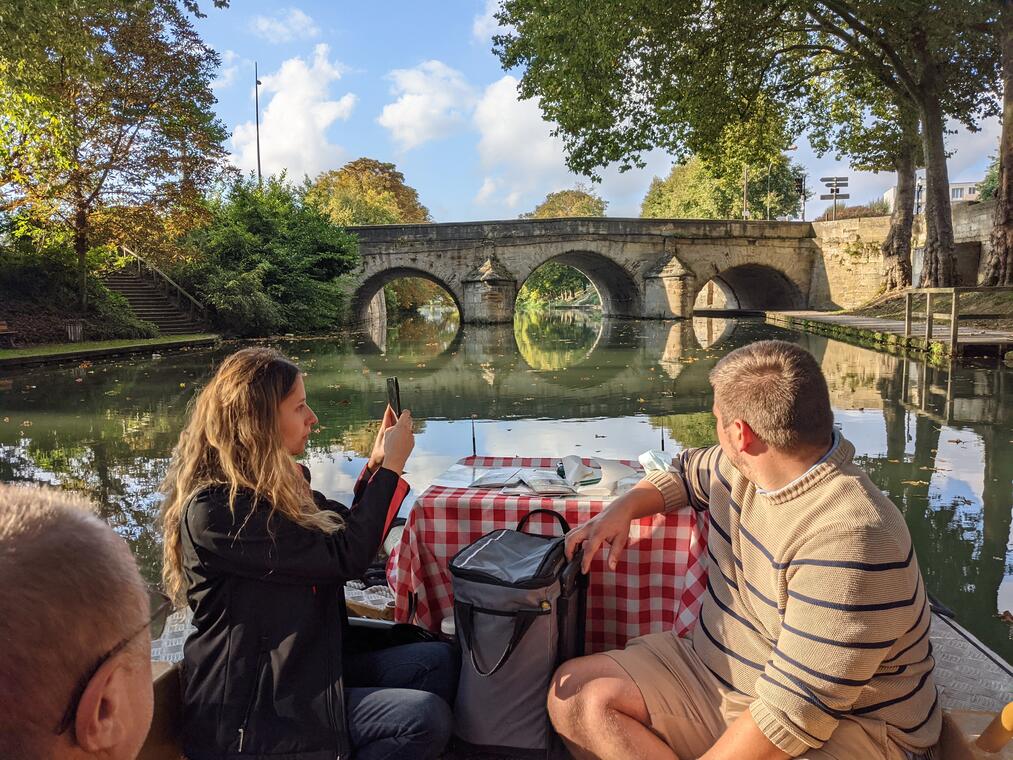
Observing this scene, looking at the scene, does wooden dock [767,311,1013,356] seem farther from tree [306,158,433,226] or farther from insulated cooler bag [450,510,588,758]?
tree [306,158,433,226]

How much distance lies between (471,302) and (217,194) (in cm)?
942

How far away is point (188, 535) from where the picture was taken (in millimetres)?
1897

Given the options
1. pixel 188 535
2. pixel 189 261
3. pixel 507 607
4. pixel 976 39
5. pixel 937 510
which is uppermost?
pixel 976 39

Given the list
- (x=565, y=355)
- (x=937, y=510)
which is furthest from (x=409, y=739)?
(x=565, y=355)

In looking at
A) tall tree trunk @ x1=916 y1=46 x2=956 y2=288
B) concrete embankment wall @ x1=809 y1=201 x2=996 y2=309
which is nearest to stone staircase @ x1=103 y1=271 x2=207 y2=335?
tall tree trunk @ x1=916 y1=46 x2=956 y2=288

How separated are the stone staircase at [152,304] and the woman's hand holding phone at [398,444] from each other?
21.3m

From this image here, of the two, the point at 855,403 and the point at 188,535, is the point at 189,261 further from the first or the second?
the point at 188,535

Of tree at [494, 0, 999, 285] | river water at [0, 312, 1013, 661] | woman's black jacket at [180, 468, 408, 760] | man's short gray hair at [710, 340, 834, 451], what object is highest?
tree at [494, 0, 999, 285]

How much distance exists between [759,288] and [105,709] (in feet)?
130

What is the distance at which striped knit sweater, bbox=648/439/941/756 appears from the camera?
1590 mm

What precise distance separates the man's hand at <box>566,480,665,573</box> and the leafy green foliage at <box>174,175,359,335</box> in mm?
21077

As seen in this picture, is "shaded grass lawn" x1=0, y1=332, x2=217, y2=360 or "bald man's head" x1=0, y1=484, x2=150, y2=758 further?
"shaded grass lawn" x1=0, y1=332, x2=217, y2=360

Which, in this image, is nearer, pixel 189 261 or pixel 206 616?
pixel 206 616

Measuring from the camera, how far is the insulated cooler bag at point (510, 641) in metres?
2.15
